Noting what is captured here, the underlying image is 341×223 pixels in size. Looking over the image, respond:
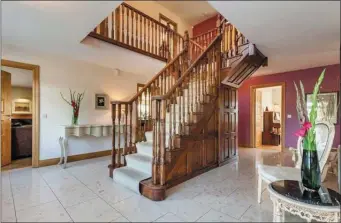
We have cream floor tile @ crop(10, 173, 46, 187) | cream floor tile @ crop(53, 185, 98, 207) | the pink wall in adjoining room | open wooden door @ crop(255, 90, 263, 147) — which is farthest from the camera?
the pink wall in adjoining room

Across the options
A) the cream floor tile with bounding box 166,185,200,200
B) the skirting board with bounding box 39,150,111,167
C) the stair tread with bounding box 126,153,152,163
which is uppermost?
the stair tread with bounding box 126,153,152,163

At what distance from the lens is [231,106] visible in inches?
154

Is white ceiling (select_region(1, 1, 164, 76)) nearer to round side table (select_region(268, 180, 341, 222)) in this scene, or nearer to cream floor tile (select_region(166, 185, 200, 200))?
cream floor tile (select_region(166, 185, 200, 200))

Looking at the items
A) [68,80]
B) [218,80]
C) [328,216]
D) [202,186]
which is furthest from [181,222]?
[68,80]

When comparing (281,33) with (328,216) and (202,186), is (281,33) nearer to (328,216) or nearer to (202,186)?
(328,216)

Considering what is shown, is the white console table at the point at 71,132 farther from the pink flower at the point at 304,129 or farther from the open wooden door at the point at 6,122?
the pink flower at the point at 304,129

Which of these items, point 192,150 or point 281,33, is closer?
point 281,33

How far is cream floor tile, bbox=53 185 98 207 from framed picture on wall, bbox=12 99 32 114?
437cm

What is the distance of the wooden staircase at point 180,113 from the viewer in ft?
7.93

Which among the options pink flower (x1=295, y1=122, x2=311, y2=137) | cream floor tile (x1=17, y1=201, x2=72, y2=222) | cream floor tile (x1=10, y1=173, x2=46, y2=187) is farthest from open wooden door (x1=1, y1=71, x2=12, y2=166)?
pink flower (x1=295, y1=122, x2=311, y2=137)

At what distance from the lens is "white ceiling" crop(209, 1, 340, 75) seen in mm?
1711

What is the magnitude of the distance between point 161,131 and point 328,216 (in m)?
1.64

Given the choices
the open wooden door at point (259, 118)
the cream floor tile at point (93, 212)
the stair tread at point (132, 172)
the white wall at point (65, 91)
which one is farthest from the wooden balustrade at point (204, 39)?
the cream floor tile at point (93, 212)

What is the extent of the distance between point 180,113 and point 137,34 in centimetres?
209
